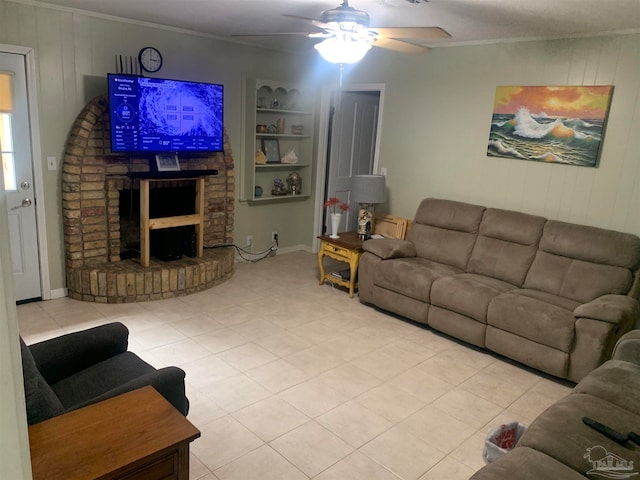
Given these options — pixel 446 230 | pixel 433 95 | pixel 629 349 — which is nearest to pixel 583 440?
pixel 629 349

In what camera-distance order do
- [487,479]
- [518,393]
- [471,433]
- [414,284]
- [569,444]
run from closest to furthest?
[487,479] → [569,444] → [471,433] → [518,393] → [414,284]

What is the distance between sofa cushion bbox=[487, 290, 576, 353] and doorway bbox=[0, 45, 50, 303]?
373 cm

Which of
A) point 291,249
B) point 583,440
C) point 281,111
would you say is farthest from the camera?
point 291,249

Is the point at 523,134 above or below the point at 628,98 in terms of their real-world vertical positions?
below

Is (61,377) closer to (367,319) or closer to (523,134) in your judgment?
(367,319)

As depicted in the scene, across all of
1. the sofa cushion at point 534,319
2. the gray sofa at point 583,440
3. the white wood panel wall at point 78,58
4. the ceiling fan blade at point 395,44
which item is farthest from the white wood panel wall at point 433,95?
the gray sofa at point 583,440

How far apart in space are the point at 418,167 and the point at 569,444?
3439 mm

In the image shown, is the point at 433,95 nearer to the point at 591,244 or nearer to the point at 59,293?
the point at 591,244

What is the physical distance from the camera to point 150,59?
436 cm

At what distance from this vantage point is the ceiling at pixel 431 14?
2998 millimetres

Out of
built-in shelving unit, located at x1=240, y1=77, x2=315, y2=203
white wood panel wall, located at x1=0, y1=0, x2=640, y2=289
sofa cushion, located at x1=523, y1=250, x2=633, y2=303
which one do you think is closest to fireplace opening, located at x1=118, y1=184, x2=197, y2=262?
white wood panel wall, located at x1=0, y1=0, x2=640, y2=289

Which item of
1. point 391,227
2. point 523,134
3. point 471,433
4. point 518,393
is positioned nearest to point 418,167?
point 391,227

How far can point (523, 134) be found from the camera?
4.13m

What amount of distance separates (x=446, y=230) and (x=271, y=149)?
226 cm
